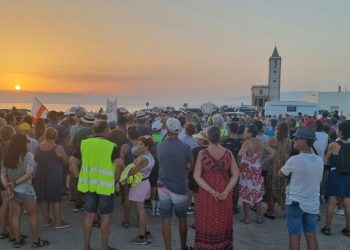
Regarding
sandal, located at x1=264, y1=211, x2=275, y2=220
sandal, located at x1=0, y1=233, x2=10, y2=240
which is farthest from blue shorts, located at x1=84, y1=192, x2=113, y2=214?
sandal, located at x1=264, y1=211, x2=275, y2=220

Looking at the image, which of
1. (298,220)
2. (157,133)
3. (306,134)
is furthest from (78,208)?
(306,134)

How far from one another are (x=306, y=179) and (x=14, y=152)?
391cm

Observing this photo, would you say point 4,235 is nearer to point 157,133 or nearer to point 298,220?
point 157,133

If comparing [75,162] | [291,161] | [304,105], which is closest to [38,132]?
[75,162]

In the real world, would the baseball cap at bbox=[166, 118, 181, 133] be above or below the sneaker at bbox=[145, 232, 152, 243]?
above

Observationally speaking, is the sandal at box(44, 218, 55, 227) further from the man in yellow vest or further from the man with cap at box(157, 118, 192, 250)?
the man with cap at box(157, 118, 192, 250)

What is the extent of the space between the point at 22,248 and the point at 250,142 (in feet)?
13.1

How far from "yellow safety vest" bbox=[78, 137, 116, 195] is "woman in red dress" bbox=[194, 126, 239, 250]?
1231 millimetres

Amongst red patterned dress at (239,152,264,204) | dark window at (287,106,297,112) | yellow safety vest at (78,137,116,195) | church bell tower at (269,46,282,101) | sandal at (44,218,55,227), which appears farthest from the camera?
church bell tower at (269,46,282,101)

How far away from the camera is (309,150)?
14.4 feet

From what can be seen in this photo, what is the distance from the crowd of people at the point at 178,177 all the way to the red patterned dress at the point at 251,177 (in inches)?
0.7

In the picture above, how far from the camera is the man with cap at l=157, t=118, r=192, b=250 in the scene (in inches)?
190

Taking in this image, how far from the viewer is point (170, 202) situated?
491 centimetres

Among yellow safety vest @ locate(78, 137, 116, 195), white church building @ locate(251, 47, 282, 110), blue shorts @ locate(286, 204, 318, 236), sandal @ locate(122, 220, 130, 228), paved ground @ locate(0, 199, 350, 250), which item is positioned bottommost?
paved ground @ locate(0, 199, 350, 250)
